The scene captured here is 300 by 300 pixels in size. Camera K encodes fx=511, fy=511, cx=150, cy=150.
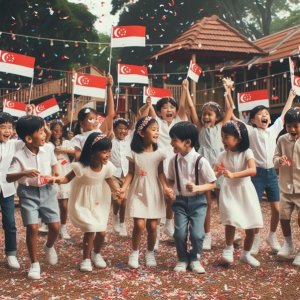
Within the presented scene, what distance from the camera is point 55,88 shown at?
79.3ft

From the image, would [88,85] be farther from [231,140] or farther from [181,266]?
[181,266]

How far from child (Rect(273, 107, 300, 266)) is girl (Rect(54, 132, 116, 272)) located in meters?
1.74

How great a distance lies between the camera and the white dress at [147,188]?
5.00m

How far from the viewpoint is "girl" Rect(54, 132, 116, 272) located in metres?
4.79

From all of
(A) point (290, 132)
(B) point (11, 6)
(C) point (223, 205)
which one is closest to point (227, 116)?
(A) point (290, 132)

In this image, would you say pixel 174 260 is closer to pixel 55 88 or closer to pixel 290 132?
pixel 290 132

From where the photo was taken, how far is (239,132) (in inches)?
196

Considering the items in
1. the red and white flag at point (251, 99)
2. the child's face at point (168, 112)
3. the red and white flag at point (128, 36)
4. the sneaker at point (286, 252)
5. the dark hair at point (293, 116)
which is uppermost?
the red and white flag at point (128, 36)

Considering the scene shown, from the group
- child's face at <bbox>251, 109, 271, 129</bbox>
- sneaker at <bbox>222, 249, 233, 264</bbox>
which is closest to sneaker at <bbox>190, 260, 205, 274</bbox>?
sneaker at <bbox>222, 249, 233, 264</bbox>

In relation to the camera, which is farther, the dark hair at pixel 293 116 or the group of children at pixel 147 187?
the dark hair at pixel 293 116

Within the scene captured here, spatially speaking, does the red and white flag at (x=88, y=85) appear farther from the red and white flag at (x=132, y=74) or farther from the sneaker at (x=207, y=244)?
the sneaker at (x=207, y=244)

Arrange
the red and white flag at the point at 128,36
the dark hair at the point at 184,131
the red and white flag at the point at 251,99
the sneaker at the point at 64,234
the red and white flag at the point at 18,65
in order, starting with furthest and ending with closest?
the red and white flag at the point at 251,99 → the red and white flag at the point at 128,36 → the red and white flag at the point at 18,65 → the sneaker at the point at 64,234 → the dark hair at the point at 184,131

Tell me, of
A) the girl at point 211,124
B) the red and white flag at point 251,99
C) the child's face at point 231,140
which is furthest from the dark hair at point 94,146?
the red and white flag at point 251,99

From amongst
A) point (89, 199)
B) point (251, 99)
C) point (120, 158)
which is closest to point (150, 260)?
point (89, 199)
